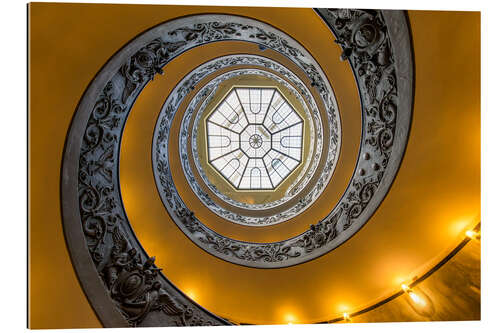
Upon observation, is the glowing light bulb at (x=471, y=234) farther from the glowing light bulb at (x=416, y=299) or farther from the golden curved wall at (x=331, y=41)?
the glowing light bulb at (x=416, y=299)

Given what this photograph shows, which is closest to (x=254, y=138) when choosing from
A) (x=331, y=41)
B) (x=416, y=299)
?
(x=331, y=41)

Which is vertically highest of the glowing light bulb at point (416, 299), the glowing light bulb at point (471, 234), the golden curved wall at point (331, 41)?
the golden curved wall at point (331, 41)

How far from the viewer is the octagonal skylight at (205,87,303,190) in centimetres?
874

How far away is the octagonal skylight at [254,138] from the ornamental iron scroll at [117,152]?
4.74m

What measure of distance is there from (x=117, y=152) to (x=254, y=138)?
254 inches

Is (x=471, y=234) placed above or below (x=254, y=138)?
below

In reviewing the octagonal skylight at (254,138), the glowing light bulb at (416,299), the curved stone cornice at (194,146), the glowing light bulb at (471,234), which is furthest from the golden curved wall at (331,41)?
the octagonal skylight at (254,138)

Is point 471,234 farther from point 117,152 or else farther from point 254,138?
point 254,138

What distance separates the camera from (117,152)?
11.7 feet

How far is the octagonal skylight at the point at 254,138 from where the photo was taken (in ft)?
28.7

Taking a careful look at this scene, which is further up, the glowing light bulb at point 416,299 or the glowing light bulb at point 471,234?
the glowing light bulb at point 471,234

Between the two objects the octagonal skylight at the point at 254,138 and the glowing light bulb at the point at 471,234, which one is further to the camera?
the octagonal skylight at the point at 254,138
